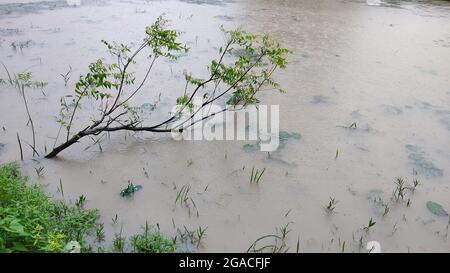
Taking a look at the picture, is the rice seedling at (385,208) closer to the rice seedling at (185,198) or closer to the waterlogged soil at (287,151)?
the waterlogged soil at (287,151)

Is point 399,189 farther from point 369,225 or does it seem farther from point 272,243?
point 272,243

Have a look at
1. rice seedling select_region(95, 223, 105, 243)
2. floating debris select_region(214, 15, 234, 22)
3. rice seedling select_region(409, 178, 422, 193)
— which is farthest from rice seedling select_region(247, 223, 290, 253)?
floating debris select_region(214, 15, 234, 22)

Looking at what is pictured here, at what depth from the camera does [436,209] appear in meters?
2.52

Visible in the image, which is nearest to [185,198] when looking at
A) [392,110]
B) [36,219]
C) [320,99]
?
[36,219]

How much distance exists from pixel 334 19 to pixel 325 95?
399 cm

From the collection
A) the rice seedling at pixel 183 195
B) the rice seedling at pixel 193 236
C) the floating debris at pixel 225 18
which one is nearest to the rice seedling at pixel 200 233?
the rice seedling at pixel 193 236

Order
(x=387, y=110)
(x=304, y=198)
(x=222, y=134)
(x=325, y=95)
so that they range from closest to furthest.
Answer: (x=304, y=198), (x=222, y=134), (x=387, y=110), (x=325, y=95)

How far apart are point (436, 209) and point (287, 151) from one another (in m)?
1.12

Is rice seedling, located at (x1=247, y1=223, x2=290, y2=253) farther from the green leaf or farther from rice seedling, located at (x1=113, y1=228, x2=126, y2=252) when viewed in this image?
the green leaf

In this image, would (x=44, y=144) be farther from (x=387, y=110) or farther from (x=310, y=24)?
(x=310, y=24)

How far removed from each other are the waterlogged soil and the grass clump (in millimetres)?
146

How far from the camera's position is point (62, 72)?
419 centimetres

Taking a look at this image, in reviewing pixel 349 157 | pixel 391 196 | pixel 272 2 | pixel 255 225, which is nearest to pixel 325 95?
pixel 349 157

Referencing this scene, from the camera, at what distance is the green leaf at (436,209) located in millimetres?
2492
